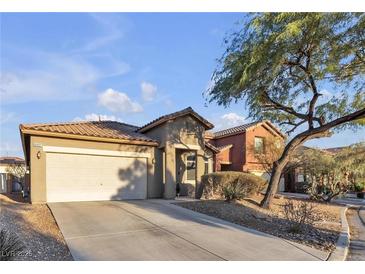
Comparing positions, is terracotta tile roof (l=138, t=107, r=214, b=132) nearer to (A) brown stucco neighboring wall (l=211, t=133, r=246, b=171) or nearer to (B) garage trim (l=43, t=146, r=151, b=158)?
(B) garage trim (l=43, t=146, r=151, b=158)

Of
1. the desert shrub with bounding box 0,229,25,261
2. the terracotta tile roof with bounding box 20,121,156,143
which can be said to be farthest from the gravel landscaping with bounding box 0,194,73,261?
the terracotta tile roof with bounding box 20,121,156,143

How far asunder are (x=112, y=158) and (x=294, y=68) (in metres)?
9.44

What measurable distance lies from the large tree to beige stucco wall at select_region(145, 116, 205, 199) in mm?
3058

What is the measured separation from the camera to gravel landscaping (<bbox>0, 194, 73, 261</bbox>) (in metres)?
6.63

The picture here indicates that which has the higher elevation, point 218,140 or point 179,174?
point 218,140

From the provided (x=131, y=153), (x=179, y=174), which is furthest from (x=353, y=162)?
(x=131, y=153)

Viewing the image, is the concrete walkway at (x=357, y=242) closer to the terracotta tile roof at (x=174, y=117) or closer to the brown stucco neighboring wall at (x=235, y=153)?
the terracotta tile roof at (x=174, y=117)

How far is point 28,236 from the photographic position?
790cm

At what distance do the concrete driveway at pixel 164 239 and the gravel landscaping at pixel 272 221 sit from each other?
57 centimetres

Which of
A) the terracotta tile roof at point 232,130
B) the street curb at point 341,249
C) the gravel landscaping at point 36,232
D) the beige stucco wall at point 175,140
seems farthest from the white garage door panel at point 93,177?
the terracotta tile roof at point 232,130

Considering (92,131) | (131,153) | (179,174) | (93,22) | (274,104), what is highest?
(93,22)

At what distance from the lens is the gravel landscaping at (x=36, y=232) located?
21.7 feet

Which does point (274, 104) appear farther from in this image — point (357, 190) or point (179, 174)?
point (357, 190)
